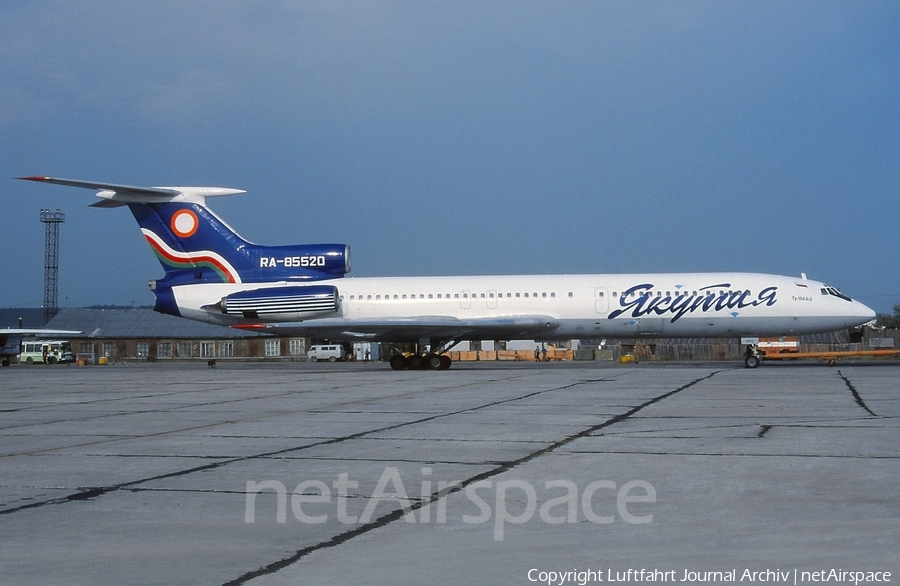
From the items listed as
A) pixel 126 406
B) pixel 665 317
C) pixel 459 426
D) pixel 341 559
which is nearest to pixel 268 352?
pixel 665 317

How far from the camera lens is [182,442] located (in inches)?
464

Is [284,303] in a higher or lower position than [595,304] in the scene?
higher

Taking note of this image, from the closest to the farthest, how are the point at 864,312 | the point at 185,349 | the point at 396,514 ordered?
the point at 396,514
the point at 864,312
the point at 185,349

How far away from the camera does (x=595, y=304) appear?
34562 millimetres

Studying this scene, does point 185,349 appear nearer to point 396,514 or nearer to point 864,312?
point 864,312

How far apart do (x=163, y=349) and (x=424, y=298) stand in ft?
177

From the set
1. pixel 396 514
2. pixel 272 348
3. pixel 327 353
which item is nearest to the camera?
pixel 396 514

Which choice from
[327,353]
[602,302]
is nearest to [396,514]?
[602,302]

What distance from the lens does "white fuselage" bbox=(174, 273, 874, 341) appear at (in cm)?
3384

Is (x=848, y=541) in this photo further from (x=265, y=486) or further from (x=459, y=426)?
(x=459, y=426)

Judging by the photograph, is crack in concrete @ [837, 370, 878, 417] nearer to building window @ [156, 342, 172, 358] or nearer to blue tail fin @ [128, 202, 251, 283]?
blue tail fin @ [128, 202, 251, 283]

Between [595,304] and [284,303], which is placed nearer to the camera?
[595,304]

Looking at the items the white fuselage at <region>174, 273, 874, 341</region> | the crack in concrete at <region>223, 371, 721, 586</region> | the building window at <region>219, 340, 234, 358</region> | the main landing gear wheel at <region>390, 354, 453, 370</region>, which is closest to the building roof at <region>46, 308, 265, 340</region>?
the building window at <region>219, 340, 234, 358</region>

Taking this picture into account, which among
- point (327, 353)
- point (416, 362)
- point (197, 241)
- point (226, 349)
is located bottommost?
point (416, 362)
